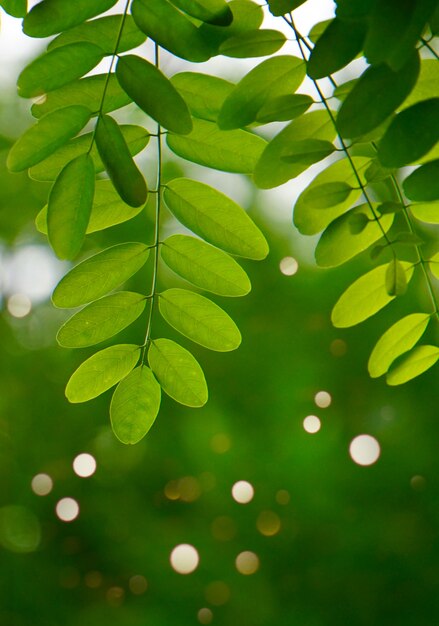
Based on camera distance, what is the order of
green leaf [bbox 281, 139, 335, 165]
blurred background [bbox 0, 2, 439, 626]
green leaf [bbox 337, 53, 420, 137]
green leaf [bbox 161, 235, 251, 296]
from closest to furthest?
green leaf [bbox 337, 53, 420, 137], green leaf [bbox 281, 139, 335, 165], green leaf [bbox 161, 235, 251, 296], blurred background [bbox 0, 2, 439, 626]

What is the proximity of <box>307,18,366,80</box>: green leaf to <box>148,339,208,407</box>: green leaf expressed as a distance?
11.1 inches

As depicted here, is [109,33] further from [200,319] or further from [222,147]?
[200,319]

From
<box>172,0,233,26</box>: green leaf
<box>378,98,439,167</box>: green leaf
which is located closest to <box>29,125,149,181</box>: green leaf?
<box>172,0,233,26</box>: green leaf

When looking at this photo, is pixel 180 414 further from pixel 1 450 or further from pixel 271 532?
pixel 1 450

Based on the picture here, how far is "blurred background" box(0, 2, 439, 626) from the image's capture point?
176 centimetres

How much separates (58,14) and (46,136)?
83mm

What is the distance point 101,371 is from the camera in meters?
0.62

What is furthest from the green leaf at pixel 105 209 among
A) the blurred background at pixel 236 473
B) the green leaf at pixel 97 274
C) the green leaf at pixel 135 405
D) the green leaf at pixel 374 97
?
the blurred background at pixel 236 473

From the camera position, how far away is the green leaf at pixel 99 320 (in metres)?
0.59

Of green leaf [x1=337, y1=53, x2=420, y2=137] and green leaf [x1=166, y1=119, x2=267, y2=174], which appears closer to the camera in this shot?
green leaf [x1=337, y1=53, x2=420, y2=137]

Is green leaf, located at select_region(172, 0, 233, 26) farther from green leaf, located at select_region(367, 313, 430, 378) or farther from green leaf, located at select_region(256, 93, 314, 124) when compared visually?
green leaf, located at select_region(367, 313, 430, 378)

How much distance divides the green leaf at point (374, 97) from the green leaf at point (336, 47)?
1.0 inches

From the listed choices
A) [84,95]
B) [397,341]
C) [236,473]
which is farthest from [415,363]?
[236,473]

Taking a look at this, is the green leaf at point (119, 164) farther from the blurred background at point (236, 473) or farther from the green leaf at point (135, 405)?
the blurred background at point (236, 473)
